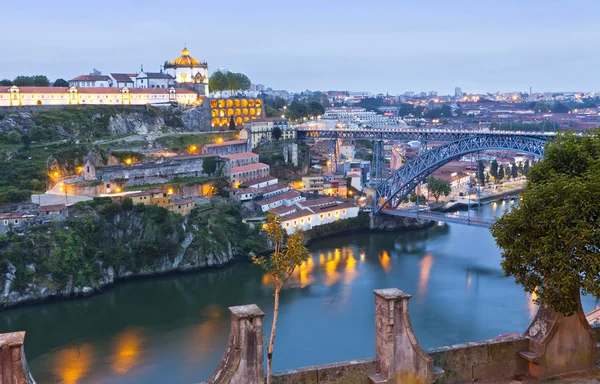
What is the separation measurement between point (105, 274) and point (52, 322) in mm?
1863

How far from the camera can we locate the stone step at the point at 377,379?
2.68m

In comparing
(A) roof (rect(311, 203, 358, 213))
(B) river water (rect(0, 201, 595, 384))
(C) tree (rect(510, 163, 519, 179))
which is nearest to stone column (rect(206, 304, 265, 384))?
(B) river water (rect(0, 201, 595, 384))

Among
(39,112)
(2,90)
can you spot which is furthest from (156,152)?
(2,90)

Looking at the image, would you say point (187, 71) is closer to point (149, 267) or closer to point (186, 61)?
point (186, 61)

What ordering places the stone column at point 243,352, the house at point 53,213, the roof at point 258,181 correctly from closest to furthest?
1. the stone column at point 243,352
2. the house at point 53,213
3. the roof at point 258,181

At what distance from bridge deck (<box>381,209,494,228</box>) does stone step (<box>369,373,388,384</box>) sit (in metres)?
10.4

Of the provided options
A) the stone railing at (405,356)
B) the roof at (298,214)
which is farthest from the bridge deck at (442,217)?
the stone railing at (405,356)

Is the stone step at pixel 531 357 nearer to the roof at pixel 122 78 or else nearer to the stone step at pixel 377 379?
the stone step at pixel 377 379

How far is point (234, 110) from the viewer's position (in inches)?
874

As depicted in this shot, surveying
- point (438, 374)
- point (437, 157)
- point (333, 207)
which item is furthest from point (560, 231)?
point (333, 207)

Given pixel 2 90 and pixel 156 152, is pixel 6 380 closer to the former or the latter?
pixel 156 152

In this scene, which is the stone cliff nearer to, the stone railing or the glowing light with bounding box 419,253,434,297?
the glowing light with bounding box 419,253,434,297

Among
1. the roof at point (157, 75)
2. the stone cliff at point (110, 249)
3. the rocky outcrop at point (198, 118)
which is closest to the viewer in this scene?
the stone cliff at point (110, 249)

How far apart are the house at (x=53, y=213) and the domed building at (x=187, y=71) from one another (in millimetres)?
12139
